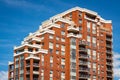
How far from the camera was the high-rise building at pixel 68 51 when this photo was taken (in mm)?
132375

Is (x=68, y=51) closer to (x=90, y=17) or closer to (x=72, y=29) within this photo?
(x=72, y=29)

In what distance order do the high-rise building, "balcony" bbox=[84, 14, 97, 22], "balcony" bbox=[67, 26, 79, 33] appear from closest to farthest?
the high-rise building → "balcony" bbox=[67, 26, 79, 33] → "balcony" bbox=[84, 14, 97, 22]

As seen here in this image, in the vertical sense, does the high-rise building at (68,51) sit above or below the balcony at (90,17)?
below

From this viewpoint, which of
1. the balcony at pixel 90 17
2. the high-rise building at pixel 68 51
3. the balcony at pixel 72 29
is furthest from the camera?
the balcony at pixel 90 17

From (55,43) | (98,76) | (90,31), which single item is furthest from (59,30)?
(98,76)

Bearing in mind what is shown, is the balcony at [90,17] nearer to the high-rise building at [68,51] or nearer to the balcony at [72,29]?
the high-rise building at [68,51]

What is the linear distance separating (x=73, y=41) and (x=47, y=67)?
16507 mm

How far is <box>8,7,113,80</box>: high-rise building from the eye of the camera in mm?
132375

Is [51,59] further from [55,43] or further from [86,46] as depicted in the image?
[86,46]

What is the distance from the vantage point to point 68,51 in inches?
5468

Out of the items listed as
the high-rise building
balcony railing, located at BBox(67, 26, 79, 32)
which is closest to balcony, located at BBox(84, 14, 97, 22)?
the high-rise building

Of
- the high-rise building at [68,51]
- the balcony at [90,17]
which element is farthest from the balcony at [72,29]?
the balcony at [90,17]

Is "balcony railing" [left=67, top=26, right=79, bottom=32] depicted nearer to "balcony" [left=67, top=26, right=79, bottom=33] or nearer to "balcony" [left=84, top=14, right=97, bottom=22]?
"balcony" [left=67, top=26, right=79, bottom=33]

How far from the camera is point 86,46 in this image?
144 metres
